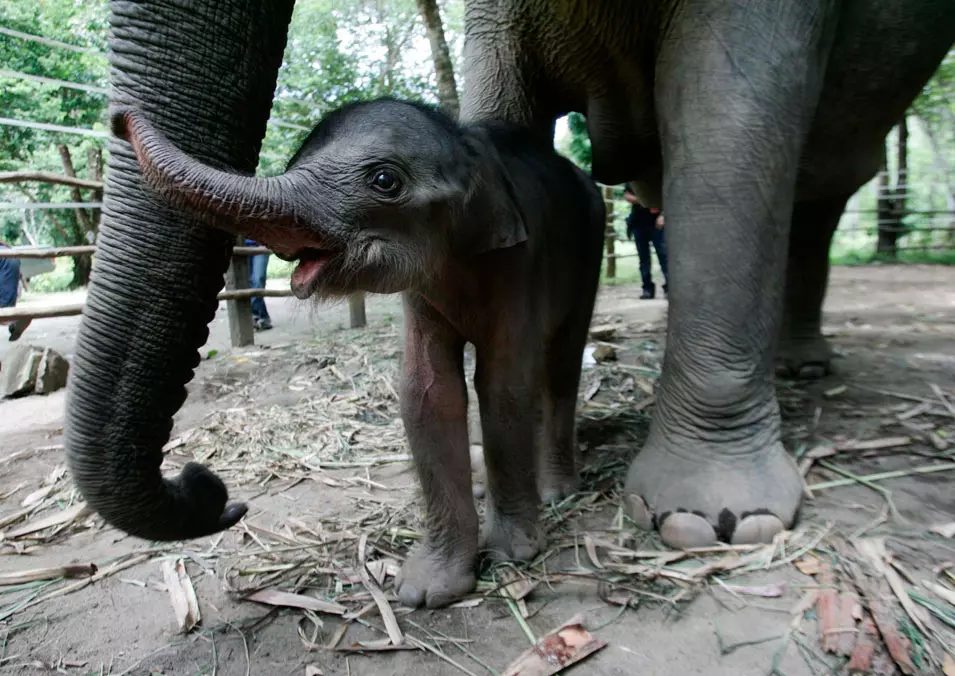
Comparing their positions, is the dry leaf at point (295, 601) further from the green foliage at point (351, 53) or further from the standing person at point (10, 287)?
the green foliage at point (351, 53)

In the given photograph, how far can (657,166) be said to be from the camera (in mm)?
3205

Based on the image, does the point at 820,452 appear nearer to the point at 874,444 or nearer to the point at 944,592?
the point at 874,444

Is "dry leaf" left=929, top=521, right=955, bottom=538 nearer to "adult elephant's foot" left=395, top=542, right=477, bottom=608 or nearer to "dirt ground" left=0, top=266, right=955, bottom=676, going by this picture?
"dirt ground" left=0, top=266, right=955, bottom=676

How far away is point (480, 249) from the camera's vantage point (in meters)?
1.74

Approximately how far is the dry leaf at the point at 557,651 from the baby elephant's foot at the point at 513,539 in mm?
334

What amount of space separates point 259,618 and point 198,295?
85cm

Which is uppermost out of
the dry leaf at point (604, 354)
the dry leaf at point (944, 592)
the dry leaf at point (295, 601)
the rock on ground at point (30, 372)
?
the rock on ground at point (30, 372)

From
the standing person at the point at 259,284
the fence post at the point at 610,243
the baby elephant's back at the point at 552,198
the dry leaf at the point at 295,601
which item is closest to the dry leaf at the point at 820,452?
the baby elephant's back at the point at 552,198

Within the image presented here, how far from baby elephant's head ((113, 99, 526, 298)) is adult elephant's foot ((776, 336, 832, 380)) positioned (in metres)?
2.74

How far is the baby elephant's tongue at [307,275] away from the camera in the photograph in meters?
1.41

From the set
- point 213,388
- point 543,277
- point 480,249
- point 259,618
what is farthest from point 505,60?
point 213,388

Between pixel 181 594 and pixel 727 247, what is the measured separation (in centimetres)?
177

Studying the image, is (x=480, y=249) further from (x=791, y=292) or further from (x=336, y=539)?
(x=791, y=292)

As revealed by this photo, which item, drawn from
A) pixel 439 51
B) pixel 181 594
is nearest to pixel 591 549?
pixel 181 594
